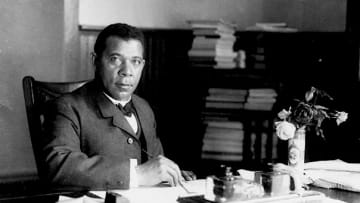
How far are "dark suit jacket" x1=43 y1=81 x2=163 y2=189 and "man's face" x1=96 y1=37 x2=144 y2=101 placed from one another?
0.28ft

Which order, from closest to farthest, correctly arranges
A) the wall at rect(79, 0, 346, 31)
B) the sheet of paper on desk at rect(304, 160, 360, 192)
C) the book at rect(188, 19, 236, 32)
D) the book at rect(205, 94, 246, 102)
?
the sheet of paper on desk at rect(304, 160, 360, 192) < the book at rect(188, 19, 236, 32) < the book at rect(205, 94, 246, 102) < the wall at rect(79, 0, 346, 31)

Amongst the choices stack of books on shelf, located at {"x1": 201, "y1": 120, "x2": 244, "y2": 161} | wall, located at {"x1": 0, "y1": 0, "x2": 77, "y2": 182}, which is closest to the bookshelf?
stack of books on shelf, located at {"x1": 201, "y1": 120, "x2": 244, "y2": 161}

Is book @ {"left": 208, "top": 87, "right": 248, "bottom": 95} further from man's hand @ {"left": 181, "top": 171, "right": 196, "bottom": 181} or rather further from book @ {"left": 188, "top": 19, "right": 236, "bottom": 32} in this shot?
man's hand @ {"left": 181, "top": 171, "right": 196, "bottom": 181}

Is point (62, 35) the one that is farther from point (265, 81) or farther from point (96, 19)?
point (265, 81)

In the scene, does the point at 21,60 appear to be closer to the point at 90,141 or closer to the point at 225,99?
the point at 225,99

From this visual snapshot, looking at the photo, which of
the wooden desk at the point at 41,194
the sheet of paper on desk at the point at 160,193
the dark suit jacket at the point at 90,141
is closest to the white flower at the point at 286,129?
the sheet of paper on desk at the point at 160,193

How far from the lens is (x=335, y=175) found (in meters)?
2.38

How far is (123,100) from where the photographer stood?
255cm

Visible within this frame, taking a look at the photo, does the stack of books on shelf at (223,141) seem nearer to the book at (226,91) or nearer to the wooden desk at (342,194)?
the book at (226,91)

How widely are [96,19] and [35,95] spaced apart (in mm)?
1640

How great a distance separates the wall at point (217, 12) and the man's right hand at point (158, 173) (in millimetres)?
2257

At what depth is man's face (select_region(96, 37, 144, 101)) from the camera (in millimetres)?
2465

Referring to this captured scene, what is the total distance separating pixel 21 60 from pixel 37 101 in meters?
1.28

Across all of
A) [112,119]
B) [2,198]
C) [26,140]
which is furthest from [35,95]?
[26,140]
